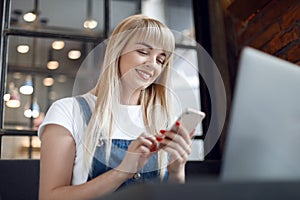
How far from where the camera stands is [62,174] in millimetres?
1198

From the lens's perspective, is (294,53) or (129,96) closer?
(129,96)

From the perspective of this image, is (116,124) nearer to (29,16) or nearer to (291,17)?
(291,17)

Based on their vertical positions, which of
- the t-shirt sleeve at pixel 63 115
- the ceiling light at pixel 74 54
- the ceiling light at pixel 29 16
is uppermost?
the ceiling light at pixel 29 16

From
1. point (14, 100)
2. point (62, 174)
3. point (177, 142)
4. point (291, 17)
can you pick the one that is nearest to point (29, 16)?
point (14, 100)

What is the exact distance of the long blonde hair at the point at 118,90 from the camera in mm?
1295

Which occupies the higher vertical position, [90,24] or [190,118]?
[90,24]

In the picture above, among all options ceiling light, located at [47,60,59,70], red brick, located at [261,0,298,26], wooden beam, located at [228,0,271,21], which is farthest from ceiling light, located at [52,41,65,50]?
red brick, located at [261,0,298,26]

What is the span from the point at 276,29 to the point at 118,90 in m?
0.80

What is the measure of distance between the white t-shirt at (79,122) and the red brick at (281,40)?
723 mm

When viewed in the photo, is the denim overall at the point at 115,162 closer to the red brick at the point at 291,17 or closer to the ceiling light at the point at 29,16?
the red brick at the point at 291,17

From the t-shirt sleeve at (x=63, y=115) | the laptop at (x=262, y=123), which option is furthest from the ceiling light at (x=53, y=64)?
the laptop at (x=262, y=123)

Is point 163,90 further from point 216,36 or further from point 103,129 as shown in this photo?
point 216,36

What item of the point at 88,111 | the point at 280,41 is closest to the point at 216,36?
the point at 280,41

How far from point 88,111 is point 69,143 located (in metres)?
0.15
